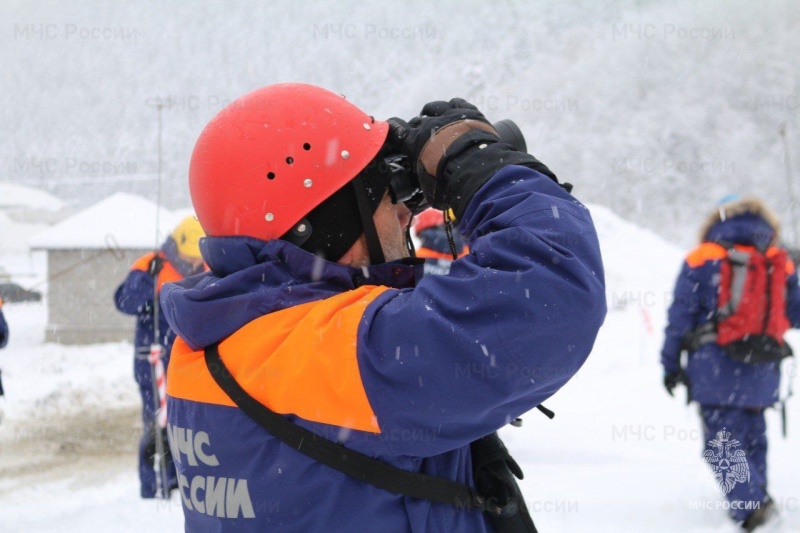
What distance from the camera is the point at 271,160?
1.45 m

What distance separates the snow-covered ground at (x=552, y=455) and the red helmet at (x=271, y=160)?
3.97m

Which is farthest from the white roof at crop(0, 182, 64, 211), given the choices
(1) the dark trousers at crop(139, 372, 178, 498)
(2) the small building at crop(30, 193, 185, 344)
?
(1) the dark trousers at crop(139, 372, 178, 498)

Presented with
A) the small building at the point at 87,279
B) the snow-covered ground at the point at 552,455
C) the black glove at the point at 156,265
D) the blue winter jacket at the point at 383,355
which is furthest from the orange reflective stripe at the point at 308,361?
the small building at the point at 87,279

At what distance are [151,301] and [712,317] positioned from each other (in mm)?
4298

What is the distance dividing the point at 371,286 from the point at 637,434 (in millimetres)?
6703

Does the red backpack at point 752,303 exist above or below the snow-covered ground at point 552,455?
above

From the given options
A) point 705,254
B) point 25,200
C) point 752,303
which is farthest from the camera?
point 25,200

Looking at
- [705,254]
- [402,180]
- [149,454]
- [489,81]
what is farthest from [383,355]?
[489,81]

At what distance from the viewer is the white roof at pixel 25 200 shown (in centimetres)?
3150

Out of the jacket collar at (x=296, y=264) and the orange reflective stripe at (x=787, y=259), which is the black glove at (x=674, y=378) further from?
Answer: the jacket collar at (x=296, y=264)

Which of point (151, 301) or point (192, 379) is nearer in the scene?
point (192, 379)

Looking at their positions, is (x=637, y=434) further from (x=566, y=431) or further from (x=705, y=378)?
(x=705, y=378)

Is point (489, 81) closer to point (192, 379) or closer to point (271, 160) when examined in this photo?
point (271, 160)

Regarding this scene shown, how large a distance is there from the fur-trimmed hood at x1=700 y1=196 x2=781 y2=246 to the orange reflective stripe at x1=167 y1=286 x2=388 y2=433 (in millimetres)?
4473
